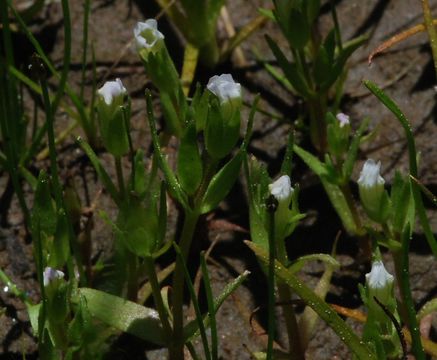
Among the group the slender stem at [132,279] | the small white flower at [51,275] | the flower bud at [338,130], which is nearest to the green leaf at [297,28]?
the flower bud at [338,130]

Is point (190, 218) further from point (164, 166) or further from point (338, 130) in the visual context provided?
point (338, 130)

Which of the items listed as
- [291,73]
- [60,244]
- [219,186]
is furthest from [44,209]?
[291,73]

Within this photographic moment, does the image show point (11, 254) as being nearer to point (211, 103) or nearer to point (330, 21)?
point (211, 103)

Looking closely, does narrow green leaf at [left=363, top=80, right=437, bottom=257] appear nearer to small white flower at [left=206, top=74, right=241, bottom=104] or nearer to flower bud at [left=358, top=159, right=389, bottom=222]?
flower bud at [left=358, top=159, right=389, bottom=222]

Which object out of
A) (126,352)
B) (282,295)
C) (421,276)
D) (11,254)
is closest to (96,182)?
(11,254)

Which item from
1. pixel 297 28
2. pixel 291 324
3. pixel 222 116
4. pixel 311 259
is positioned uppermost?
pixel 297 28

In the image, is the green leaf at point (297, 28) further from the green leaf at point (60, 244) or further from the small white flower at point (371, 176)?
the green leaf at point (60, 244)

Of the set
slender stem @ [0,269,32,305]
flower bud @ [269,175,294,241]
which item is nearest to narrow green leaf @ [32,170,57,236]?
slender stem @ [0,269,32,305]

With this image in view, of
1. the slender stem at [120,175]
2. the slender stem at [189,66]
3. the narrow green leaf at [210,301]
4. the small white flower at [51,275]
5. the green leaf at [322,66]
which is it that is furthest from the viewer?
the slender stem at [189,66]
